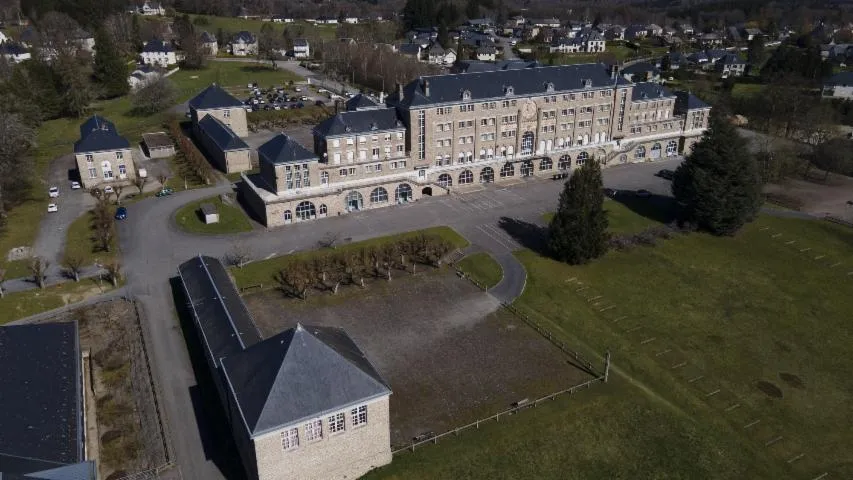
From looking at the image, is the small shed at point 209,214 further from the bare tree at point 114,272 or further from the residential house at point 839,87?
the residential house at point 839,87

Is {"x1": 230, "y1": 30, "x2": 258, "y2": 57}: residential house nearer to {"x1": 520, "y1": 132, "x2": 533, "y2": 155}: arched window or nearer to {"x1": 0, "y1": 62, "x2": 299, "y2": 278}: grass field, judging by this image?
{"x1": 0, "y1": 62, "x2": 299, "y2": 278}: grass field

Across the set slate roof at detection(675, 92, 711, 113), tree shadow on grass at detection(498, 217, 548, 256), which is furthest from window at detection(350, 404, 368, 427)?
slate roof at detection(675, 92, 711, 113)

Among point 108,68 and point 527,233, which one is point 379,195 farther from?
point 108,68

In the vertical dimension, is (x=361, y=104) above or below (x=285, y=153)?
above

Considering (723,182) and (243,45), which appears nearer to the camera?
(723,182)

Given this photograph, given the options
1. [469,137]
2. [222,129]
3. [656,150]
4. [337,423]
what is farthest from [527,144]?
[337,423]

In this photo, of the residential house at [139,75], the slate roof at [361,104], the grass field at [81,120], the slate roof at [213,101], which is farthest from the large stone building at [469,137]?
the residential house at [139,75]
